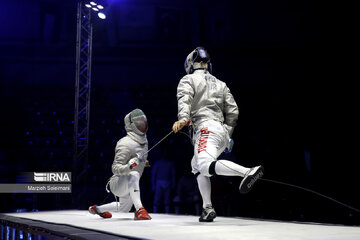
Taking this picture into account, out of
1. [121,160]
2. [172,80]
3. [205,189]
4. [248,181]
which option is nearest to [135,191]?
[121,160]

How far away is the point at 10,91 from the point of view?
9.33 m

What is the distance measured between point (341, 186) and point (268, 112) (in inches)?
109

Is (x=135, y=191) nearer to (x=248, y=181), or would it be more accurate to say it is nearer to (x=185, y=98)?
(x=185, y=98)

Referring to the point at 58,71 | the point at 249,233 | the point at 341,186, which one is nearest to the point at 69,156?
the point at 58,71

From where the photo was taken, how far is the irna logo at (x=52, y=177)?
6.73 meters

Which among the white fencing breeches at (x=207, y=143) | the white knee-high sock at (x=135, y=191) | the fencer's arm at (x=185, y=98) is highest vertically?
the fencer's arm at (x=185, y=98)

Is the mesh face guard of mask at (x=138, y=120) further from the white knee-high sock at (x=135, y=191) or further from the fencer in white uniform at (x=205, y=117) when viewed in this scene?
the fencer in white uniform at (x=205, y=117)

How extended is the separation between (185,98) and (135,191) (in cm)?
92

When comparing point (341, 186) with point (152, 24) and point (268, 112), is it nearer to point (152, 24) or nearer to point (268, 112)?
point (268, 112)

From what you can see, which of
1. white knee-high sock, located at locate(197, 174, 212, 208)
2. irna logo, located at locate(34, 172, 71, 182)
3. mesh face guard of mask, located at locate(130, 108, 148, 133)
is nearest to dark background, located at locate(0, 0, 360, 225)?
irna logo, located at locate(34, 172, 71, 182)

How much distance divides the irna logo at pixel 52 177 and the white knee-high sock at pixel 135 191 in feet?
12.1

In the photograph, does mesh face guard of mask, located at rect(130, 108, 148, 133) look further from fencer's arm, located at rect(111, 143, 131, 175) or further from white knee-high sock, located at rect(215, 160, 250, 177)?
white knee-high sock, located at rect(215, 160, 250, 177)

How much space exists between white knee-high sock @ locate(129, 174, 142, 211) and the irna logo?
12.1 feet

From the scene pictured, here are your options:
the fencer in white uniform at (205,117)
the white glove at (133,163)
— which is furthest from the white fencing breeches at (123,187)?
the fencer in white uniform at (205,117)
